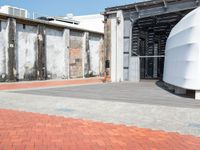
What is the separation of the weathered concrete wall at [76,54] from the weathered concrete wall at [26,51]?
5606mm

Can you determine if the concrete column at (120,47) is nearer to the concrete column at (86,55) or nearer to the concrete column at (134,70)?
the concrete column at (134,70)

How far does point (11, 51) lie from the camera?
24.7m

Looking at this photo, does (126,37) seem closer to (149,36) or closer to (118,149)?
(149,36)

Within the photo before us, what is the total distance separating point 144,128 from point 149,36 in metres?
30.7

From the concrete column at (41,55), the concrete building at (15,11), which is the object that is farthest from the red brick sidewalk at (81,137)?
the concrete building at (15,11)

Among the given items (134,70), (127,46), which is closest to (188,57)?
(134,70)

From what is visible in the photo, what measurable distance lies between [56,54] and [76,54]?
340cm

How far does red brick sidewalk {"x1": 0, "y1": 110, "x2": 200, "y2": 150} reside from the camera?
5.66 m

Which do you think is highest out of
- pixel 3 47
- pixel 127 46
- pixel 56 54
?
pixel 127 46

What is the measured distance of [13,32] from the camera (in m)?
24.8

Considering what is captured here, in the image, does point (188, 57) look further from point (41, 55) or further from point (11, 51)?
point (41, 55)

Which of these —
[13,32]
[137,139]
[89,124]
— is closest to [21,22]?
[13,32]

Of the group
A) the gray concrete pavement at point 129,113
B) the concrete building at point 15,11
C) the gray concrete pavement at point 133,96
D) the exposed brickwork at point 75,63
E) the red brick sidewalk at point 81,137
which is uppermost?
the concrete building at point 15,11

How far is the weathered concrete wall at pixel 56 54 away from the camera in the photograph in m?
29.3
